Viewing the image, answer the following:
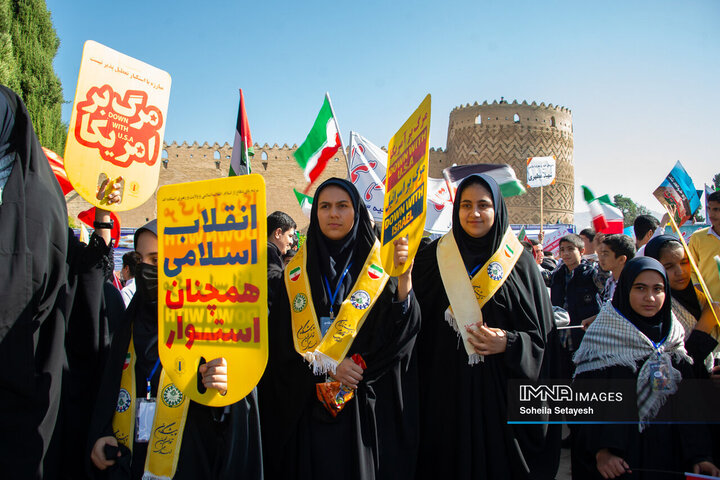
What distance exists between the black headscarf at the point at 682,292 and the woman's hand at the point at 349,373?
193cm

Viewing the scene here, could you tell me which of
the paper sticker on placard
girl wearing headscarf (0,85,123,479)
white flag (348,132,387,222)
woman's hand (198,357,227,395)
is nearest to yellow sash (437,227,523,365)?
woman's hand (198,357,227,395)

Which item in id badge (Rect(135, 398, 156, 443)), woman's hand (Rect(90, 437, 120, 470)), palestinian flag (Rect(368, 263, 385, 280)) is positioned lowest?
woman's hand (Rect(90, 437, 120, 470))

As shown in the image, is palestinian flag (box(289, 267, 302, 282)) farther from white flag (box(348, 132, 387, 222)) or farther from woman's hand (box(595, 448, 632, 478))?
white flag (box(348, 132, 387, 222))

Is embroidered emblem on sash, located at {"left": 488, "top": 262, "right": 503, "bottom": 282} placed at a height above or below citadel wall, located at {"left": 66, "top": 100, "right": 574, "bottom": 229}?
below

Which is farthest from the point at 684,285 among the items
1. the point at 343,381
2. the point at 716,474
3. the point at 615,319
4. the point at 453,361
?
the point at 343,381

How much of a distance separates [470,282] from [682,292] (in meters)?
1.42

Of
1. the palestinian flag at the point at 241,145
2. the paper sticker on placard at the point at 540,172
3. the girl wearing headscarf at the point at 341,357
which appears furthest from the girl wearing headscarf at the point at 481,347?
the paper sticker on placard at the point at 540,172

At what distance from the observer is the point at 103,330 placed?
2248 mm

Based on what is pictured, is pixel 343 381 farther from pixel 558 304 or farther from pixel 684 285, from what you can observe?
pixel 558 304

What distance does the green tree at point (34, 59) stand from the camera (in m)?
11.3

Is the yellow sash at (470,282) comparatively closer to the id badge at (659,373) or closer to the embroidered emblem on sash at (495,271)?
the embroidered emblem on sash at (495,271)

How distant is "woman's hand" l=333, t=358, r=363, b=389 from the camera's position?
6.71ft

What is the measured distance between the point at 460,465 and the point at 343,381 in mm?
704

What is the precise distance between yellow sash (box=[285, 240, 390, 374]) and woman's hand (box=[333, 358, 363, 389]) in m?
0.03
